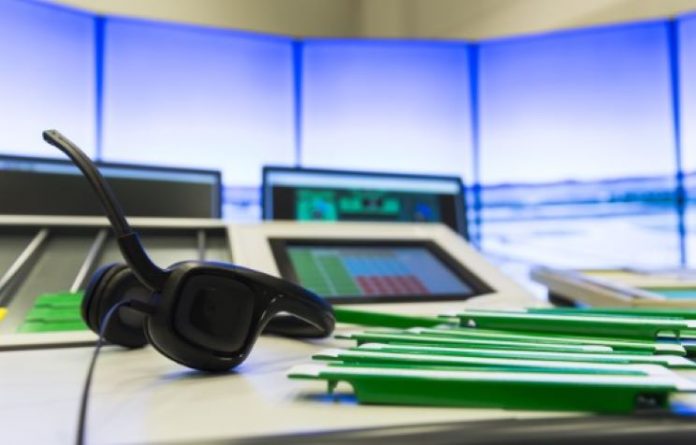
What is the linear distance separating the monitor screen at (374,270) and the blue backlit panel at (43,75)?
3.05 feet

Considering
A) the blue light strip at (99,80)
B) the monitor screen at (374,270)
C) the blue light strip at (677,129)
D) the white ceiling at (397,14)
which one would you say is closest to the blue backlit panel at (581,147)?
the blue light strip at (677,129)

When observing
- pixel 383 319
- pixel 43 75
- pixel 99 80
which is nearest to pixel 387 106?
pixel 99 80

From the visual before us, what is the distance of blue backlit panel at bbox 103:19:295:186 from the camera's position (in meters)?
1.65

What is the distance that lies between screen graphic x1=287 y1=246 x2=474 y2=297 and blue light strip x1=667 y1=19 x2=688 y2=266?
1033mm

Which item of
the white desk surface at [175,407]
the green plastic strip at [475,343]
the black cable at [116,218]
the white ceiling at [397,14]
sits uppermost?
the white ceiling at [397,14]

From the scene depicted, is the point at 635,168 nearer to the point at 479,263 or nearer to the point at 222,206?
the point at 479,263

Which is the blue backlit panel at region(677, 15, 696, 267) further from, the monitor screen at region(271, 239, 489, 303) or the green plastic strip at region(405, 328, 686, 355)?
the green plastic strip at region(405, 328, 686, 355)

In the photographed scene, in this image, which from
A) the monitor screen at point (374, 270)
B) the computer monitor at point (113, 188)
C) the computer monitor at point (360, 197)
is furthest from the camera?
the computer monitor at point (360, 197)

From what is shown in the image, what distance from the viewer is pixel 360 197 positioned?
1.19 metres

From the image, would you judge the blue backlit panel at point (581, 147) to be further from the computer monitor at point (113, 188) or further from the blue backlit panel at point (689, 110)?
the computer monitor at point (113, 188)

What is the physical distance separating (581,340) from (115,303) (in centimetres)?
42

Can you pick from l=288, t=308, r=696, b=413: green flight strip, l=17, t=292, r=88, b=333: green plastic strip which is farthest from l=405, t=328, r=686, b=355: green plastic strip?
l=17, t=292, r=88, b=333: green plastic strip

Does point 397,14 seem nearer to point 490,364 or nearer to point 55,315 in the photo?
point 55,315

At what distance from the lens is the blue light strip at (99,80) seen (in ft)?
5.30
